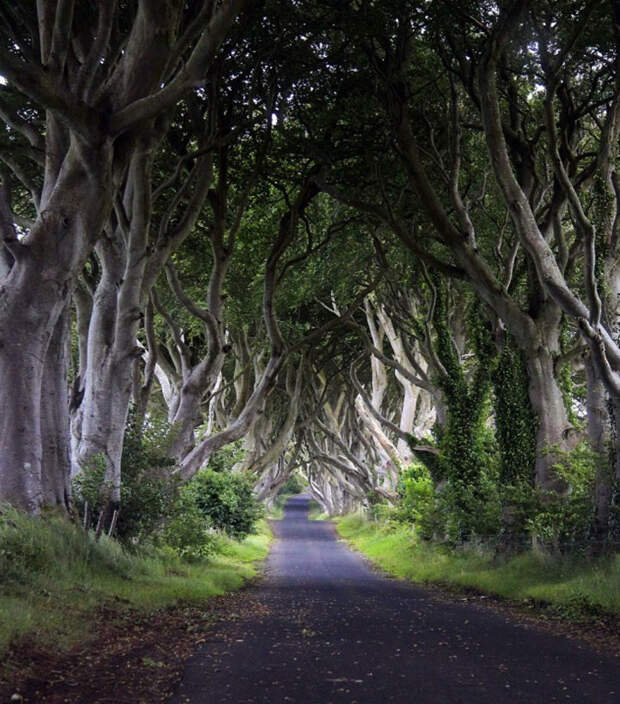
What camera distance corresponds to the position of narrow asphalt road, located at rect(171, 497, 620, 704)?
5770 millimetres

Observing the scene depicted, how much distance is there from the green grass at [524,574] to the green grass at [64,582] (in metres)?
5.21

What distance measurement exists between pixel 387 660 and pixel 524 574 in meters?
7.08

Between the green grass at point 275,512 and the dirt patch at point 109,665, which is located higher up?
the dirt patch at point 109,665

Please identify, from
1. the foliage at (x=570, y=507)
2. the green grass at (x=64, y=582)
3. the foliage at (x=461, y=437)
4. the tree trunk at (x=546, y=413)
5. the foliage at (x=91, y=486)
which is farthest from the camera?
the foliage at (x=461, y=437)

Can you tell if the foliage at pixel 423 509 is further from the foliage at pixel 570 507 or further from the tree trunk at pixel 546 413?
the foliage at pixel 570 507

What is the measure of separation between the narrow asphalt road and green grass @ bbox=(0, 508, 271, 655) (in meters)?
1.14

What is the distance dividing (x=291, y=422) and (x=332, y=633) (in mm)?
17751

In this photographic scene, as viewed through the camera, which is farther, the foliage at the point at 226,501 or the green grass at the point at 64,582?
the foliage at the point at 226,501

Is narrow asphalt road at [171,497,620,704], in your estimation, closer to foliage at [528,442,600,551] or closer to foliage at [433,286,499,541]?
foliage at [528,442,600,551]

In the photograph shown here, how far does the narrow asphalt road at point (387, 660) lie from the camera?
18.9ft

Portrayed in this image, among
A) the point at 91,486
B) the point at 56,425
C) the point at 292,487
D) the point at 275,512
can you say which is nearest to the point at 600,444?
the point at 91,486

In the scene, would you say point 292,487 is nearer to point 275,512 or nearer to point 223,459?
point 275,512

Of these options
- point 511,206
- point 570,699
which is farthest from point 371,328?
point 570,699

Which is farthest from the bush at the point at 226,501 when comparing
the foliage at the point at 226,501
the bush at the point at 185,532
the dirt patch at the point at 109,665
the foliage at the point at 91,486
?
the dirt patch at the point at 109,665
